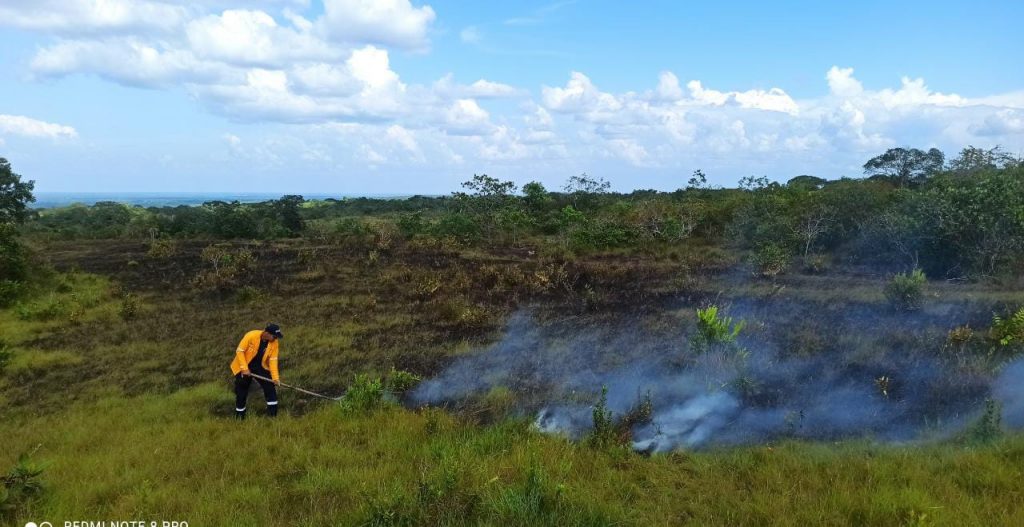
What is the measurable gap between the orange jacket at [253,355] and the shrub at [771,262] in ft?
46.9

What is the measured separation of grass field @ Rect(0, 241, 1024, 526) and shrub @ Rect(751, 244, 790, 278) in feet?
4.76

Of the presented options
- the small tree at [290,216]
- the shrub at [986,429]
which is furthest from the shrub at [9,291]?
the shrub at [986,429]

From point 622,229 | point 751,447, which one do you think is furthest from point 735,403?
point 622,229

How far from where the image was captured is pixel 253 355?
27.1 ft

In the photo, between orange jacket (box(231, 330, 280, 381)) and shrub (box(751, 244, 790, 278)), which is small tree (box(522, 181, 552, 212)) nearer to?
shrub (box(751, 244, 790, 278))

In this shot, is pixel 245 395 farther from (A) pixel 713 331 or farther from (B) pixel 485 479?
(A) pixel 713 331

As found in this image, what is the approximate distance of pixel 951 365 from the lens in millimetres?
7805

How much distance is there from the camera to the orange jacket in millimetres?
8094

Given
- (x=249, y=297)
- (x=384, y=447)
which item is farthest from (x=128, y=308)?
(x=384, y=447)

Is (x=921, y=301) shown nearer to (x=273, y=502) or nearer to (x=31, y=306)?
(x=273, y=502)

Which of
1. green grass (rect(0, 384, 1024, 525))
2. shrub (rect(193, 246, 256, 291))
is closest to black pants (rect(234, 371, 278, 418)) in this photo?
green grass (rect(0, 384, 1024, 525))

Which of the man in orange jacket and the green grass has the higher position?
the man in orange jacket

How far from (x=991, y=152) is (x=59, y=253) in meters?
39.0

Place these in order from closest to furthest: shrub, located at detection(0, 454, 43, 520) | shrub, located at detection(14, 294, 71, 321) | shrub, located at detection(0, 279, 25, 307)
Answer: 1. shrub, located at detection(0, 454, 43, 520)
2. shrub, located at detection(14, 294, 71, 321)
3. shrub, located at detection(0, 279, 25, 307)
